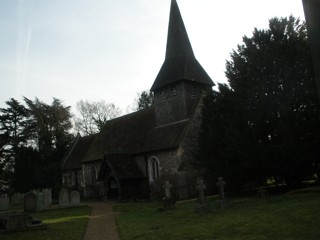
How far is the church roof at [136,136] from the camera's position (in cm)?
2662

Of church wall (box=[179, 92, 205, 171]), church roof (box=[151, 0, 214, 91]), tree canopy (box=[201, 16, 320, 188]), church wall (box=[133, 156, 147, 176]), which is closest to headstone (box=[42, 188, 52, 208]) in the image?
church wall (box=[133, 156, 147, 176])

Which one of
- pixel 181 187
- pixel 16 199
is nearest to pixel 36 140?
pixel 16 199

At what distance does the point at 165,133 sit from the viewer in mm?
27531

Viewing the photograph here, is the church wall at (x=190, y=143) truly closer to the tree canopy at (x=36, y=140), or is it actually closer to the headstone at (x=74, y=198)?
the headstone at (x=74, y=198)

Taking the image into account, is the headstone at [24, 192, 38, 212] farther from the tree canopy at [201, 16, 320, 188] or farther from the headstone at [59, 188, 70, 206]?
the tree canopy at [201, 16, 320, 188]

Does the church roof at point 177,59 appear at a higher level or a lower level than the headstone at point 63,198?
higher

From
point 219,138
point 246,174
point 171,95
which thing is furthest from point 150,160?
point 246,174

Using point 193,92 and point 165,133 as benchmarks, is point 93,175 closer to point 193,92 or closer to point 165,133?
point 165,133

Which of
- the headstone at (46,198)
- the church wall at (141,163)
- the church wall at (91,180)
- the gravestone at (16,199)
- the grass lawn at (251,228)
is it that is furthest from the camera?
the gravestone at (16,199)

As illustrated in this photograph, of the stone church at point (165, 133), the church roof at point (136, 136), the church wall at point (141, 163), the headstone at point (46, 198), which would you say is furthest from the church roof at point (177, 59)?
the headstone at point (46, 198)

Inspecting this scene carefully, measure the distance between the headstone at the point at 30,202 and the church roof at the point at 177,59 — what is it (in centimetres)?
1284

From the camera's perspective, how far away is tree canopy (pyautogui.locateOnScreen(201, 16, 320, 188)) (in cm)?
1623

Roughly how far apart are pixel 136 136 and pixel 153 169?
4.34 metres

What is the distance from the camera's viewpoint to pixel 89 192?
111 feet
